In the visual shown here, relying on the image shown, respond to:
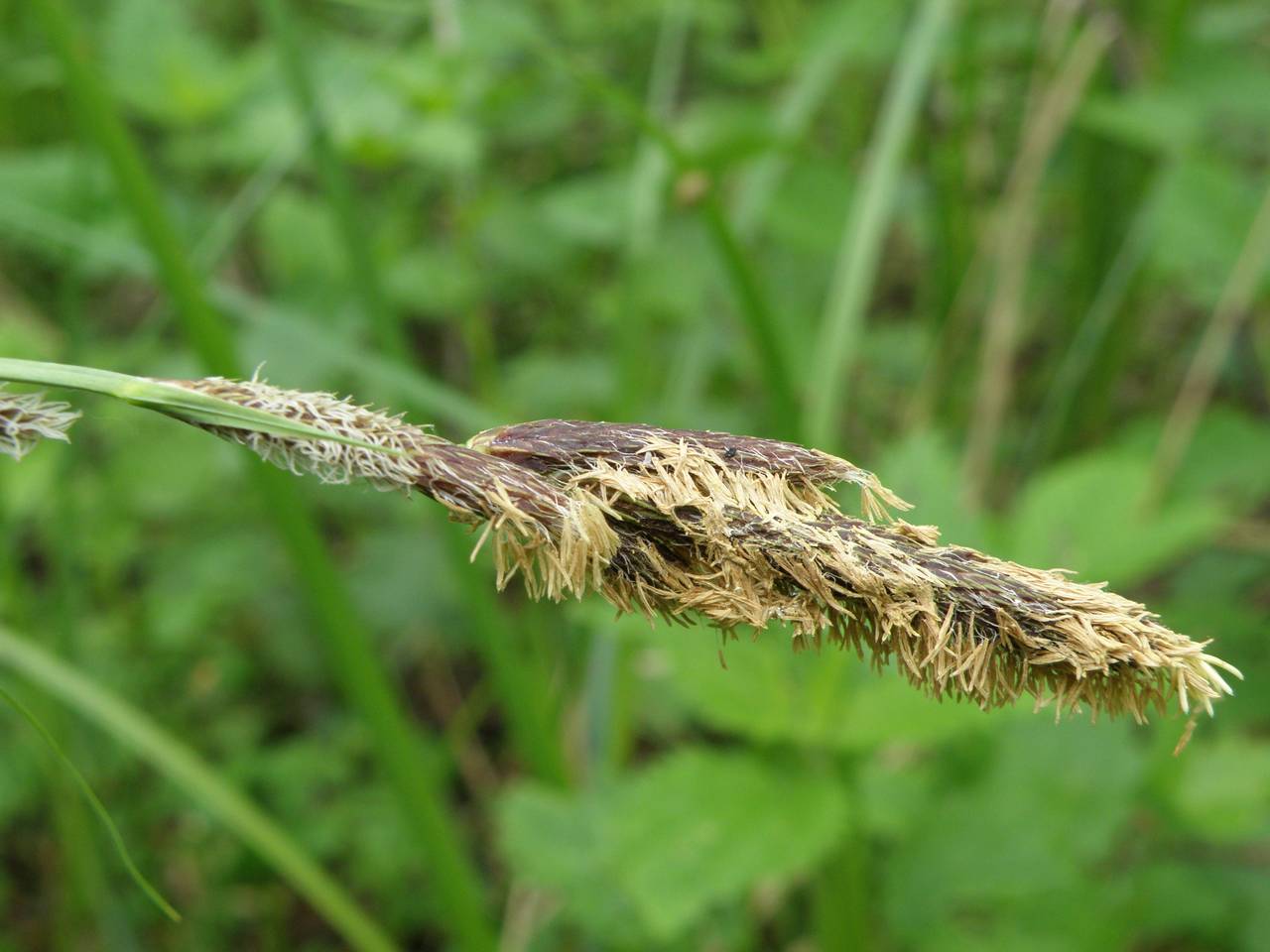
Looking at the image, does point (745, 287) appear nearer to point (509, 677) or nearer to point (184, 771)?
point (509, 677)

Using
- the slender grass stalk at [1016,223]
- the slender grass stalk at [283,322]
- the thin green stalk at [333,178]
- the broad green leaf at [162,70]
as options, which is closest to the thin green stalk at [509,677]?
the slender grass stalk at [283,322]

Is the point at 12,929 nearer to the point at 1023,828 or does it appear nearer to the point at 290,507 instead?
the point at 290,507

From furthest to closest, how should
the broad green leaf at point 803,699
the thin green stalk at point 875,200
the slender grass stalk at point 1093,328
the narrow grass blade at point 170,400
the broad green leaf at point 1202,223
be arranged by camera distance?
the slender grass stalk at point 1093,328 → the broad green leaf at point 1202,223 → the thin green stalk at point 875,200 → the broad green leaf at point 803,699 → the narrow grass blade at point 170,400

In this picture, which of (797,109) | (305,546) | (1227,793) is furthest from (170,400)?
(797,109)

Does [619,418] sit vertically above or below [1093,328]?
below

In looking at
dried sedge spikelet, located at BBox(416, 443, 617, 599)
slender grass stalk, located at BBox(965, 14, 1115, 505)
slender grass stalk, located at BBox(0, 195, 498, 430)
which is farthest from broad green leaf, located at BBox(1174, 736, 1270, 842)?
dried sedge spikelet, located at BBox(416, 443, 617, 599)

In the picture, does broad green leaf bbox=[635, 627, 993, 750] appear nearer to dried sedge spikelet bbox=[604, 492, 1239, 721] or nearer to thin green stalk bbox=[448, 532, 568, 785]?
thin green stalk bbox=[448, 532, 568, 785]

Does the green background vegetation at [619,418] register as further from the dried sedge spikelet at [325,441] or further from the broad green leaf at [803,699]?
the dried sedge spikelet at [325,441]

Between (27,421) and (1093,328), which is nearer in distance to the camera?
(27,421)
